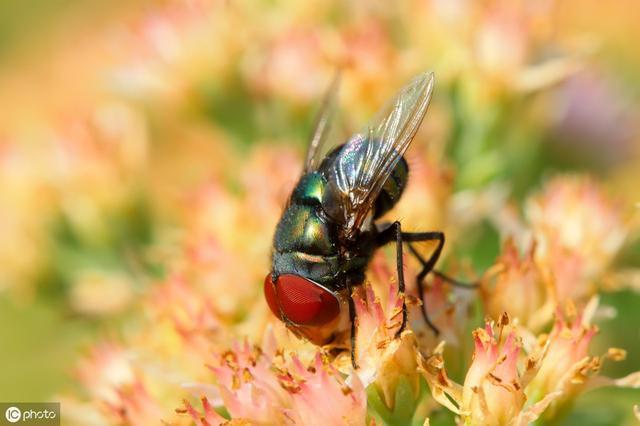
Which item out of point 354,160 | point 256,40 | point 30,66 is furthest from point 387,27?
point 30,66

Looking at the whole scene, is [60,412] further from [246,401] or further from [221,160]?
[221,160]

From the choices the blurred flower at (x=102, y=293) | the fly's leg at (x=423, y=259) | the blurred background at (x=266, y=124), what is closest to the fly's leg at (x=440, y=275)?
the fly's leg at (x=423, y=259)

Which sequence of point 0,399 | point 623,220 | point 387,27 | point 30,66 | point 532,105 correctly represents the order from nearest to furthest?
1. point 623,220
2. point 532,105
3. point 387,27
4. point 0,399
5. point 30,66

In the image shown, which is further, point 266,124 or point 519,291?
point 266,124

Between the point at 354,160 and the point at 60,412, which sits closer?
the point at 354,160

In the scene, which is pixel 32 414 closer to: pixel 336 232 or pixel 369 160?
pixel 336 232

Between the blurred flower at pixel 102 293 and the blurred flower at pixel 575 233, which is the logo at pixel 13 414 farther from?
the blurred flower at pixel 575 233

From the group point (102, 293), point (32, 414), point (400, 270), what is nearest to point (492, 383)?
point (400, 270)
